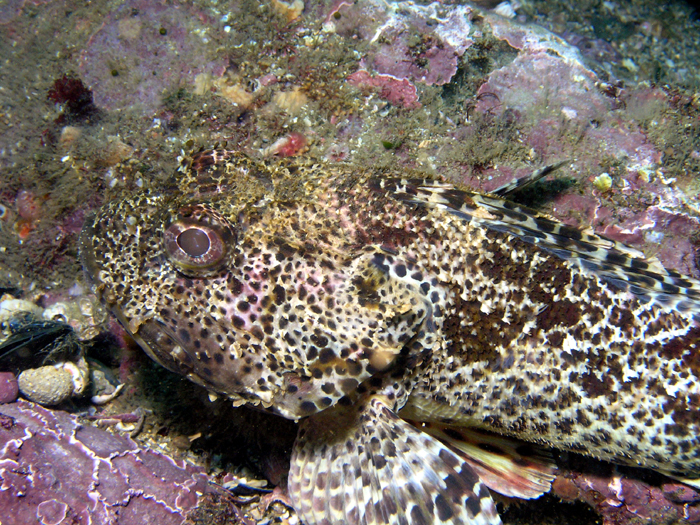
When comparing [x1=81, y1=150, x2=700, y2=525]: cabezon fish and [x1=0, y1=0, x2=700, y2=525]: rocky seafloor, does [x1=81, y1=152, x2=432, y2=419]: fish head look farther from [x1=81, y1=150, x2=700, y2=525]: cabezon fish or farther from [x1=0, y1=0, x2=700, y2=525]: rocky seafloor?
[x1=0, y1=0, x2=700, y2=525]: rocky seafloor

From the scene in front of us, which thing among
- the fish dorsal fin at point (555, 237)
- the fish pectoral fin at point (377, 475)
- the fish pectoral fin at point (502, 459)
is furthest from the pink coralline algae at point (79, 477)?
the fish dorsal fin at point (555, 237)

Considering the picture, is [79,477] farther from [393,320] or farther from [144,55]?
[144,55]

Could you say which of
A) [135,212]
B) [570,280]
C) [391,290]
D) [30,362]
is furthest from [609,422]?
[30,362]

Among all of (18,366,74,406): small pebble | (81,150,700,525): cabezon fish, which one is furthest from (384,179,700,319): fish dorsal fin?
(18,366,74,406): small pebble

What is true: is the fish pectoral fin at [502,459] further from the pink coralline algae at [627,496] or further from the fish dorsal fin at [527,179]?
the fish dorsal fin at [527,179]

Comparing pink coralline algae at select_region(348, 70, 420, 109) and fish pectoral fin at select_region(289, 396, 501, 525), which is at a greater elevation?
pink coralline algae at select_region(348, 70, 420, 109)

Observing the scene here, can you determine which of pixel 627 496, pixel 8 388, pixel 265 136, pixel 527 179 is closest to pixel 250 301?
pixel 265 136

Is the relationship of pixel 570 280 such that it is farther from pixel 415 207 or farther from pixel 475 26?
pixel 475 26
